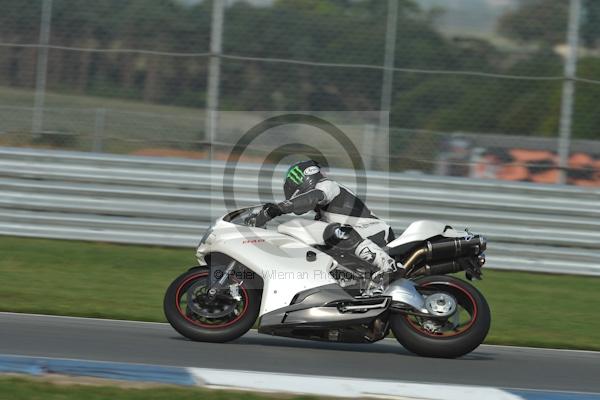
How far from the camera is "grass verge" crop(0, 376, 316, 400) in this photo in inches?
225

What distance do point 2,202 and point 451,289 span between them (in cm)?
694

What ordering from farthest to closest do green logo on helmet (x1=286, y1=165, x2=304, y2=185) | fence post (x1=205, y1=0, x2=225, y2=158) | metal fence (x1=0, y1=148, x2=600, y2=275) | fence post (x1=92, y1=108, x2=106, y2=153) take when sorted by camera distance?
fence post (x1=92, y1=108, x2=106, y2=153)
fence post (x1=205, y1=0, x2=225, y2=158)
metal fence (x1=0, y1=148, x2=600, y2=275)
green logo on helmet (x1=286, y1=165, x2=304, y2=185)

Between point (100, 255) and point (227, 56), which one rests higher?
point (227, 56)

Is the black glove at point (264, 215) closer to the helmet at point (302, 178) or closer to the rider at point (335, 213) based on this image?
the rider at point (335, 213)

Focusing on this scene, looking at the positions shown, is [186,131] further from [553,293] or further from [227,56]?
[553,293]

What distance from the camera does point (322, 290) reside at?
7.76m

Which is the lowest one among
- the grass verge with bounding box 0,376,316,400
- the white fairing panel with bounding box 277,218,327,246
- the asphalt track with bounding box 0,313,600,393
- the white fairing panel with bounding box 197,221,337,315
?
the grass verge with bounding box 0,376,316,400

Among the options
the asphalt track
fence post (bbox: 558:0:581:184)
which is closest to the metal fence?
fence post (bbox: 558:0:581:184)

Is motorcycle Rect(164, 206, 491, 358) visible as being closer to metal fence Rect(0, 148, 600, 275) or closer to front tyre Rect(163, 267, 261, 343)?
front tyre Rect(163, 267, 261, 343)

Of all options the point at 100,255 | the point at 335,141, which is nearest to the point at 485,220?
the point at 335,141

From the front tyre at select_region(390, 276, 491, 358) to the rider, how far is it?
1.22ft

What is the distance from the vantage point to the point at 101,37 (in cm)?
1305

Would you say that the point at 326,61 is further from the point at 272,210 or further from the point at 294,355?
the point at 294,355

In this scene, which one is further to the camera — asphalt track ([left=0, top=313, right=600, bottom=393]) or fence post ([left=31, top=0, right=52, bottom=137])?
fence post ([left=31, top=0, right=52, bottom=137])
